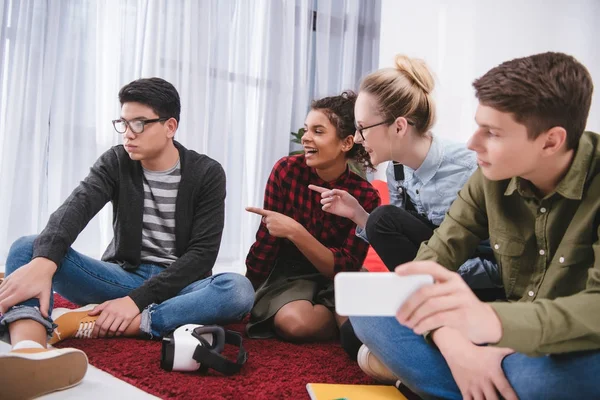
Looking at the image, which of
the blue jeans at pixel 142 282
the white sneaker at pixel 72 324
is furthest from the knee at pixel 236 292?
the white sneaker at pixel 72 324

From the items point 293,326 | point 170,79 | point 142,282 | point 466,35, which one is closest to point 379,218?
point 293,326

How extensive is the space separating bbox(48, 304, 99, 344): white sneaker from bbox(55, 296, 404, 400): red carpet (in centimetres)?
2

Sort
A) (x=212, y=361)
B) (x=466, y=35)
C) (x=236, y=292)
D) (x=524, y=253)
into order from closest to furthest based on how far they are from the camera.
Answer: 1. (x=524, y=253)
2. (x=212, y=361)
3. (x=236, y=292)
4. (x=466, y=35)

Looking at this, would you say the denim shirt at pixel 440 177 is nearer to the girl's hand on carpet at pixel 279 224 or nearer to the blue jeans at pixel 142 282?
the girl's hand on carpet at pixel 279 224

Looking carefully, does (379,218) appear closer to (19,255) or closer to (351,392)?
(351,392)

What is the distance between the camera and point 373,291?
614 mm

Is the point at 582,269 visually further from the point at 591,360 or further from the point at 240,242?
the point at 240,242

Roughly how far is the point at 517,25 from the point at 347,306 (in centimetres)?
346

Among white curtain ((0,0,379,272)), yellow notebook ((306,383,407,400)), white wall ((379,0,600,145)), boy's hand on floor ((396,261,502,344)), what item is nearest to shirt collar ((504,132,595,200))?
boy's hand on floor ((396,261,502,344))

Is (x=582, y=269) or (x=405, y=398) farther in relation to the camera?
(x=405, y=398)

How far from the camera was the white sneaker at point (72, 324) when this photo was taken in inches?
56.5

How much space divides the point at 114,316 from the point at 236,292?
0.34 m

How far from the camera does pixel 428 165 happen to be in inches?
59.1

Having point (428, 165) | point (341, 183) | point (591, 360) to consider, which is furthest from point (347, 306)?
point (341, 183)
